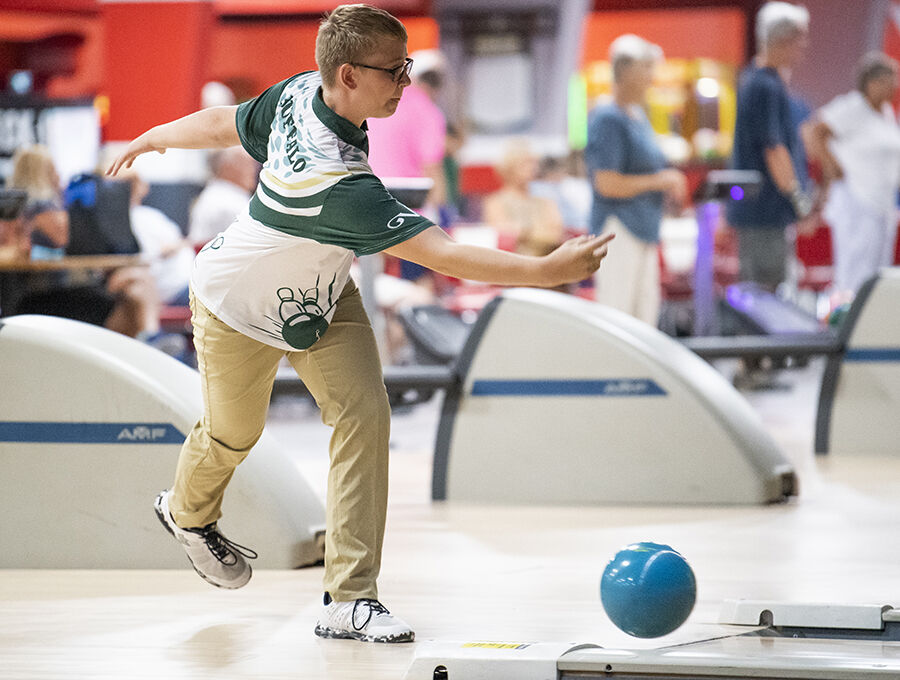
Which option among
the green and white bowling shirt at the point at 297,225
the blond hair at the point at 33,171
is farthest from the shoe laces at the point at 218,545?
the blond hair at the point at 33,171

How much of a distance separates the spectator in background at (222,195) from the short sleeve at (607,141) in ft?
6.07

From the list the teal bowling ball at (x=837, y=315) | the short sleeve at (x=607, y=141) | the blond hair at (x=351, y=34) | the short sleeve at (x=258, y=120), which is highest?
the blond hair at (x=351, y=34)

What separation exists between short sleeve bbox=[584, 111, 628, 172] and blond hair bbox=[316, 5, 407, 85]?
11.0ft

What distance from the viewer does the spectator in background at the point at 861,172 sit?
8.02 m

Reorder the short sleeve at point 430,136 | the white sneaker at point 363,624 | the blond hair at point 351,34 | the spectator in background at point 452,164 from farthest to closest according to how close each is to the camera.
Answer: the spectator in background at point 452,164, the short sleeve at point 430,136, the white sneaker at point 363,624, the blond hair at point 351,34

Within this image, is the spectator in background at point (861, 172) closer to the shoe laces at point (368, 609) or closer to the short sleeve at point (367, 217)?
the shoe laces at point (368, 609)

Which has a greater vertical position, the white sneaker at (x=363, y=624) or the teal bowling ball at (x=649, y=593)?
the teal bowling ball at (x=649, y=593)

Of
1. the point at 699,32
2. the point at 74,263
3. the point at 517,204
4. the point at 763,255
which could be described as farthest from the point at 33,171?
the point at 699,32

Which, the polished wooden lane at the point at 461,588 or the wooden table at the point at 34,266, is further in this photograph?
the wooden table at the point at 34,266

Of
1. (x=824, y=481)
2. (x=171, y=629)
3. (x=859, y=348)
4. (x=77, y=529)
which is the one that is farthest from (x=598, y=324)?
(x=171, y=629)

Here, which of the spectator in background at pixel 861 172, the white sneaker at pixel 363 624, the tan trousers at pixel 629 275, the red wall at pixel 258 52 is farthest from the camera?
the red wall at pixel 258 52

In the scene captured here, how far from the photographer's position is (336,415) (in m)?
2.73

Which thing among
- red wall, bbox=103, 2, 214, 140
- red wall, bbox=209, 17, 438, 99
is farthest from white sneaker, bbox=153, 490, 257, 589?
red wall, bbox=209, 17, 438, 99

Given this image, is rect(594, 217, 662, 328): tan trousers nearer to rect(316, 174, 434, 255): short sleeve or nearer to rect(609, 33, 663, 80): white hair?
rect(609, 33, 663, 80): white hair
